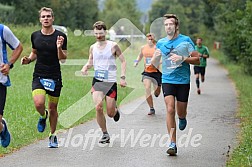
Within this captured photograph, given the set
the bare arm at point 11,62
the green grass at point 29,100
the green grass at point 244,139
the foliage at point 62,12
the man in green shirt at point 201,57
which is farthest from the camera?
the foliage at point 62,12

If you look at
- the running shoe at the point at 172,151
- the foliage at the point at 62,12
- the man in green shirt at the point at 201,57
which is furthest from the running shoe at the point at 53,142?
the foliage at the point at 62,12

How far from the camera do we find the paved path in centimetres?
919

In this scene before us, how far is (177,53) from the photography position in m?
9.84

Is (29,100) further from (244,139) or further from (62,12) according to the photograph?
(62,12)

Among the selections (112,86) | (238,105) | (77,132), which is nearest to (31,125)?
(77,132)

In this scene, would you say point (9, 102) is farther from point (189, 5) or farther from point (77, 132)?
point (189, 5)

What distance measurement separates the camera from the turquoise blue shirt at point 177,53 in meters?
9.85

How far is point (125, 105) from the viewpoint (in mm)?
17797

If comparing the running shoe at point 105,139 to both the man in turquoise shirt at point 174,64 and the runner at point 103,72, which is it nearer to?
the runner at point 103,72

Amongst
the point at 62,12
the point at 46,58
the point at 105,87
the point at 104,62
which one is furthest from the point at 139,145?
the point at 62,12

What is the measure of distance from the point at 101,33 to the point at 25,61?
147 cm

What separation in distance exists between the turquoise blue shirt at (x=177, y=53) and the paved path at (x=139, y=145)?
1.15m

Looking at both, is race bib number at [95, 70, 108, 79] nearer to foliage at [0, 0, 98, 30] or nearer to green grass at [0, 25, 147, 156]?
green grass at [0, 25, 147, 156]

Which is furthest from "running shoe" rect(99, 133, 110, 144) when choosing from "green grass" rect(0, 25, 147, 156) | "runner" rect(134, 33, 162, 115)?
"runner" rect(134, 33, 162, 115)
